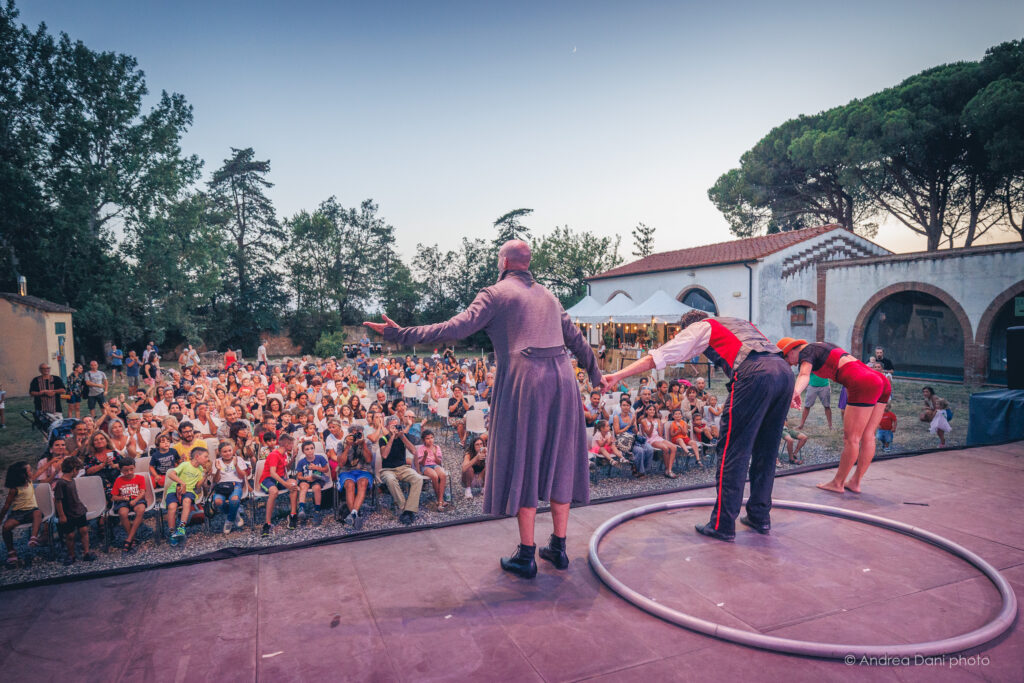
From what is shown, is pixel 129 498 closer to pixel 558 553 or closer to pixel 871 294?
pixel 558 553

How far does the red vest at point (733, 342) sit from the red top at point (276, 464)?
14.3 ft

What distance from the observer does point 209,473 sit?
535cm

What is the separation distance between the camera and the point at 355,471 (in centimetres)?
546

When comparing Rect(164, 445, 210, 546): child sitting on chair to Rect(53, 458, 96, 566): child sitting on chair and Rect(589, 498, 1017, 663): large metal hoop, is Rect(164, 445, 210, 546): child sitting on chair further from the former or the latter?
Rect(589, 498, 1017, 663): large metal hoop

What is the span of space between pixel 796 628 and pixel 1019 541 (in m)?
2.41

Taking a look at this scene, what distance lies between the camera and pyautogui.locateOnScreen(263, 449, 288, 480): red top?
535 cm

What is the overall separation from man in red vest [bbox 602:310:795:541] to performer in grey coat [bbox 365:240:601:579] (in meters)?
0.52

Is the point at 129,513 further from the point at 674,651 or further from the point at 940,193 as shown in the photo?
the point at 940,193

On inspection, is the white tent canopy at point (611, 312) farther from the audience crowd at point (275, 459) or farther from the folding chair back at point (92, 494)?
the folding chair back at point (92, 494)

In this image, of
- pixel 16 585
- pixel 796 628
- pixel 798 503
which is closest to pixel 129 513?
pixel 16 585

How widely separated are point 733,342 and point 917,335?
2229 cm

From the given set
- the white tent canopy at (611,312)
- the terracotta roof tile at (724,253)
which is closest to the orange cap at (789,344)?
the white tent canopy at (611,312)

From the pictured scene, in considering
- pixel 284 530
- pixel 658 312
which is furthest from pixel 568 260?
pixel 284 530

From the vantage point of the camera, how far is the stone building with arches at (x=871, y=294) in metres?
15.5
